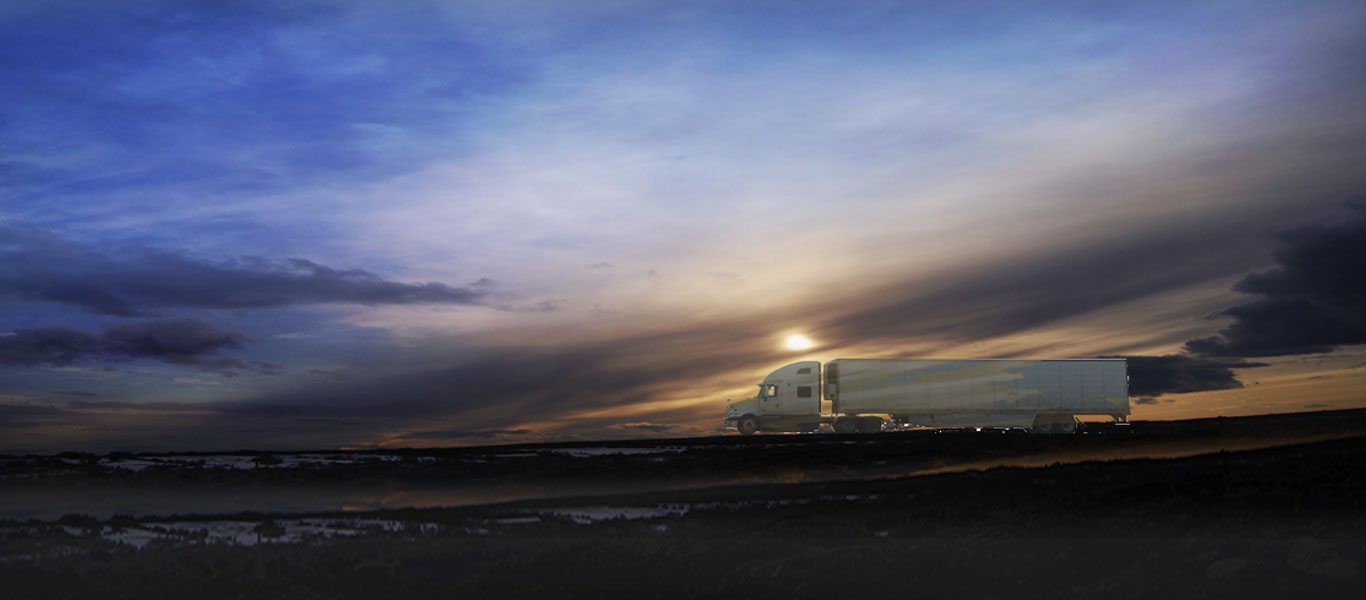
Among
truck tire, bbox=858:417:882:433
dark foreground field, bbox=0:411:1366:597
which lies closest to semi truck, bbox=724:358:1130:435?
truck tire, bbox=858:417:882:433

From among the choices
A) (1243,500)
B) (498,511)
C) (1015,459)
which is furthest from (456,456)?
(1243,500)

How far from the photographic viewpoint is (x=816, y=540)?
68.7ft

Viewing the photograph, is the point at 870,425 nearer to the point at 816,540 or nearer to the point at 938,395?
the point at 938,395

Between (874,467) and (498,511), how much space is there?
15.8 m

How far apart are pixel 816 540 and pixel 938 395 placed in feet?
117

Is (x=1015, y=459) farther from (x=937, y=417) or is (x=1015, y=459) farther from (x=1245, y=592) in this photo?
(x=1245, y=592)

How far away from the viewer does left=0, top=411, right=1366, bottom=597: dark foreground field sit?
16188 mm

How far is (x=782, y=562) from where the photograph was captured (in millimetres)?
18828

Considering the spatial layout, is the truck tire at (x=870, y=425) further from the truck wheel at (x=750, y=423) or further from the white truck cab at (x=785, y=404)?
the truck wheel at (x=750, y=423)

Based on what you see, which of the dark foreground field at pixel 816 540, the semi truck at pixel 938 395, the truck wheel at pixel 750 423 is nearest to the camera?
the dark foreground field at pixel 816 540

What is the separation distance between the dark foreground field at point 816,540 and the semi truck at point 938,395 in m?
14.5

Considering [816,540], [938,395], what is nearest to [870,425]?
[938,395]

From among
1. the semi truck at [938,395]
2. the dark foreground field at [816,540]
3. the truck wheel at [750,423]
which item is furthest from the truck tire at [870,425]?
the dark foreground field at [816,540]

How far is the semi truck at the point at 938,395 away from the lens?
5319 centimetres
